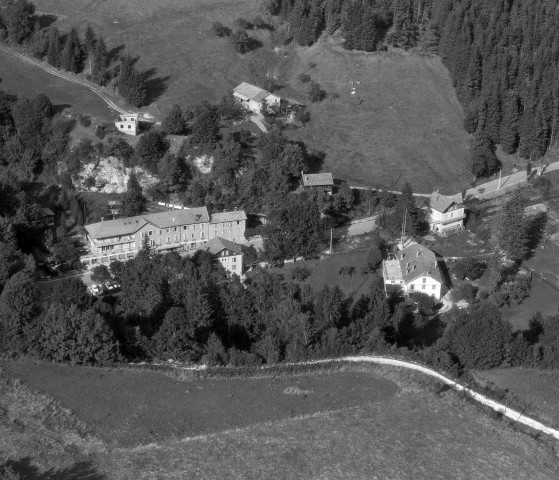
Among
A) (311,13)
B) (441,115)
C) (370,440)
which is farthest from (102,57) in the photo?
(370,440)

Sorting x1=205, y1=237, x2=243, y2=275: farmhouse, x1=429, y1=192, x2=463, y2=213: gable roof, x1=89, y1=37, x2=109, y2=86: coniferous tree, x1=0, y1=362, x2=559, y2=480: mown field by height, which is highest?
x1=89, y1=37, x2=109, y2=86: coniferous tree

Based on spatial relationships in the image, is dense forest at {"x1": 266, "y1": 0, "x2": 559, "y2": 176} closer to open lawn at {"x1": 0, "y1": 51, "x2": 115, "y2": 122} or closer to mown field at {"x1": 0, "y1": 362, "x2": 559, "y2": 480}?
open lawn at {"x1": 0, "y1": 51, "x2": 115, "y2": 122}

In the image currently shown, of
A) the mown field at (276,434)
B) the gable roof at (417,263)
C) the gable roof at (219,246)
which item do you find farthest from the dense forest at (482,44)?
the mown field at (276,434)

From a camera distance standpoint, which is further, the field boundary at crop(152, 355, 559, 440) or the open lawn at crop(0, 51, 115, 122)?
the open lawn at crop(0, 51, 115, 122)

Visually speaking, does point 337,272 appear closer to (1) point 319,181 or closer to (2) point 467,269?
(2) point 467,269

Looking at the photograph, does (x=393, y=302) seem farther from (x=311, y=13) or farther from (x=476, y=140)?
(x=311, y=13)

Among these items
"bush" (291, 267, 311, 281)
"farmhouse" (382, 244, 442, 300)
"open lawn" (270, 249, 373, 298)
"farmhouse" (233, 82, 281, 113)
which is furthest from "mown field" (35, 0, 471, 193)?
"bush" (291, 267, 311, 281)

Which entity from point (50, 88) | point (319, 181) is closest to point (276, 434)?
point (319, 181)
